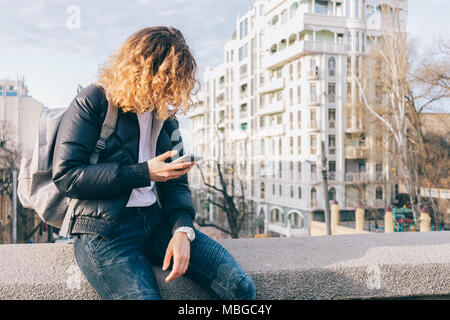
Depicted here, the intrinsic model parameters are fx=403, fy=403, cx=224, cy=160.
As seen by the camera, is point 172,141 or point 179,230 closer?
point 179,230

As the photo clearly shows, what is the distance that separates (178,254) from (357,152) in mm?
18825

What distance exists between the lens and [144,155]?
102 cm

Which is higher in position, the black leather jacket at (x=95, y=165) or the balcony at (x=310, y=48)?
the balcony at (x=310, y=48)

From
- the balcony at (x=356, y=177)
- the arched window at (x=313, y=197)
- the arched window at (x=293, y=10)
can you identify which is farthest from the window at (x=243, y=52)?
the balcony at (x=356, y=177)

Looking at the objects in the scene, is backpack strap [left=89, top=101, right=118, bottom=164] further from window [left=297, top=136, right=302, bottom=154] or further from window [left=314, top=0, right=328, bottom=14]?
window [left=314, top=0, right=328, bottom=14]

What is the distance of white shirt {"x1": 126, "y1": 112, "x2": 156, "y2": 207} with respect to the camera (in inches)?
38.2

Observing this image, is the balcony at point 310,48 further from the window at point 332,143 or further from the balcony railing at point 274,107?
the window at point 332,143

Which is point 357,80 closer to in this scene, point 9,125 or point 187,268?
point 9,125

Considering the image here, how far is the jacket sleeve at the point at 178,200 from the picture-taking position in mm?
1001

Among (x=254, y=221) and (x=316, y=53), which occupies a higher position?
(x=316, y=53)

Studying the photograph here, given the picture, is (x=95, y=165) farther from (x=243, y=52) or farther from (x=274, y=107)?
(x=243, y=52)

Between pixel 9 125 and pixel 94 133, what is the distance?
1937cm

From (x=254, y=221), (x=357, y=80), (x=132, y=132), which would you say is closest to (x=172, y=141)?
(x=132, y=132)
